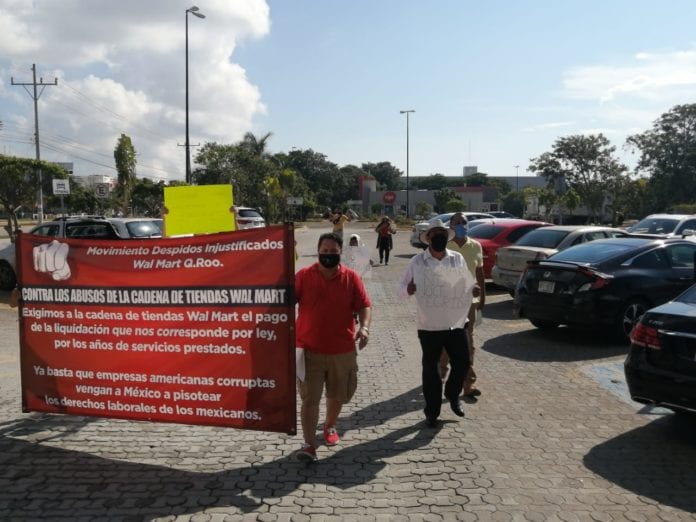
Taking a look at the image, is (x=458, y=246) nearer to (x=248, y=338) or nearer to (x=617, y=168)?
(x=248, y=338)

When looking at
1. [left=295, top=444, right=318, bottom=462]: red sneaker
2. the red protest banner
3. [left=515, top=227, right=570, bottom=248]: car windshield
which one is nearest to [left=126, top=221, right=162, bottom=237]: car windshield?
[left=515, top=227, right=570, bottom=248]: car windshield

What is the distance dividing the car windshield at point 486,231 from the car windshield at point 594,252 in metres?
5.15

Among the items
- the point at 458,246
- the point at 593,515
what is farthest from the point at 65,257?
the point at 593,515

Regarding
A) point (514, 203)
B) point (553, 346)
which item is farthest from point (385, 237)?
point (514, 203)

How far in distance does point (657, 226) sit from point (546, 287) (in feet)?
35.5

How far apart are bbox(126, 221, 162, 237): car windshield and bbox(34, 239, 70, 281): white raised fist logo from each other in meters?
8.21

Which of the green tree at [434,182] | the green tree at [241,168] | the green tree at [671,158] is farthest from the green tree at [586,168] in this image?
the green tree at [434,182]

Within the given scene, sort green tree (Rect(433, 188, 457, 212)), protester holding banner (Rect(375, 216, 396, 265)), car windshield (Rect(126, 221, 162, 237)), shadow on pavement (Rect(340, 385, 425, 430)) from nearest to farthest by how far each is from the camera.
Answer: shadow on pavement (Rect(340, 385, 425, 430)), car windshield (Rect(126, 221, 162, 237)), protester holding banner (Rect(375, 216, 396, 265)), green tree (Rect(433, 188, 457, 212))

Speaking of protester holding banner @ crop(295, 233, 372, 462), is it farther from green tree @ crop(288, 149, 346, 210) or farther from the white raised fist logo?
green tree @ crop(288, 149, 346, 210)

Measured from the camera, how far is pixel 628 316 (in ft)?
27.9

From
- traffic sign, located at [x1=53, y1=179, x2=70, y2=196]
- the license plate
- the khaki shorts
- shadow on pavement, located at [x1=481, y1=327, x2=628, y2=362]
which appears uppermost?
traffic sign, located at [x1=53, y1=179, x2=70, y2=196]

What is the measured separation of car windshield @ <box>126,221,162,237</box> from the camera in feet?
42.8

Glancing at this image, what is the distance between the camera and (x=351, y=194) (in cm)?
10056

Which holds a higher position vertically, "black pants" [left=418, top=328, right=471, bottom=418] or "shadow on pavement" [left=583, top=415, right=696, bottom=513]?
"black pants" [left=418, top=328, right=471, bottom=418]
